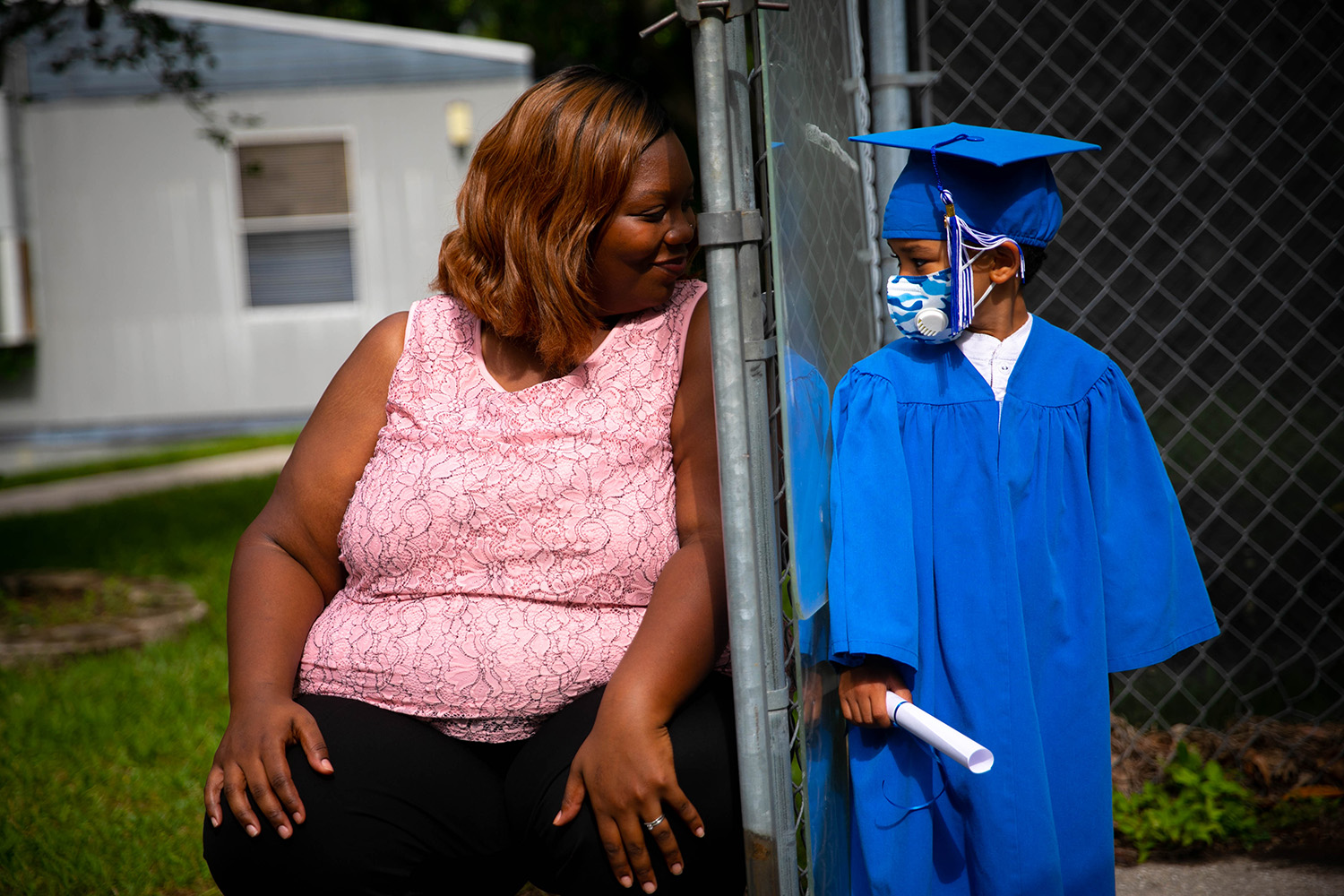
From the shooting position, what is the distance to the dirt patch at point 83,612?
4910mm

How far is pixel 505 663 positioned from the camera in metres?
1.90

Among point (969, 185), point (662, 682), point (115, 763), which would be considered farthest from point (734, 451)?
point (115, 763)

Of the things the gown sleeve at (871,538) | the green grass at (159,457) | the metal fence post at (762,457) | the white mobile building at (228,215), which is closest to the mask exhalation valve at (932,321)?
the gown sleeve at (871,538)

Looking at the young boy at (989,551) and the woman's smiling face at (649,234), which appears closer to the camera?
the young boy at (989,551)

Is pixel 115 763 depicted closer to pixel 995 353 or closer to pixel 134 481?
pixel 995 353

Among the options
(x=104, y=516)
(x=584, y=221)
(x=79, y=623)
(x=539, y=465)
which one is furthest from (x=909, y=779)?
(x=104, y=516)

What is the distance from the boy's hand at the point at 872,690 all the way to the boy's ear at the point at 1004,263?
661 millimetres

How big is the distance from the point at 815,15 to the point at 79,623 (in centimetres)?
457

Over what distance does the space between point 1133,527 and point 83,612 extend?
5.03 metres

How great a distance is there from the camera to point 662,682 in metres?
1.80

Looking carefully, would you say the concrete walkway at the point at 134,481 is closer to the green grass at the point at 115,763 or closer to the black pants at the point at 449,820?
the green grass at the point at 115,763

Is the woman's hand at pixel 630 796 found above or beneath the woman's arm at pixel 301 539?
beneath

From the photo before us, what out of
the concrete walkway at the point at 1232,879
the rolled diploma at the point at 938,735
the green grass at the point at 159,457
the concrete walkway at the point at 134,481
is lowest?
the concrete walkway at the point at 1232,879

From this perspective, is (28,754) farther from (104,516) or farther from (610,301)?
(104,516)
